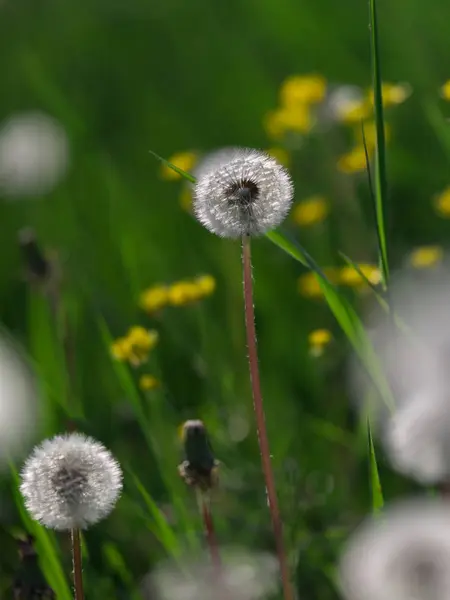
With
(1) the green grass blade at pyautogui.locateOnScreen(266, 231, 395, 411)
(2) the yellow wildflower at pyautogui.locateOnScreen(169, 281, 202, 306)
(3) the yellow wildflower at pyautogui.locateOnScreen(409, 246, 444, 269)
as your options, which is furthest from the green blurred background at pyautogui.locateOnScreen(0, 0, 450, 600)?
(1) the green grass blade at pyautogui.locateOnScreen(266, 231, 395, 411)

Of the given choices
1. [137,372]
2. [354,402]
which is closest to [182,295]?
[137,372]

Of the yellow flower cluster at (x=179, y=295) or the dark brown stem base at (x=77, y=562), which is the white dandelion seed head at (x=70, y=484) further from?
the yellow flower cluster at (x=179, y=295)

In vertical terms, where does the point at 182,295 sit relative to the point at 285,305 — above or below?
below

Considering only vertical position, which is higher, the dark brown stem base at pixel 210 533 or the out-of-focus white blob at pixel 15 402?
the out-of-focus white blob at pixel 15 402

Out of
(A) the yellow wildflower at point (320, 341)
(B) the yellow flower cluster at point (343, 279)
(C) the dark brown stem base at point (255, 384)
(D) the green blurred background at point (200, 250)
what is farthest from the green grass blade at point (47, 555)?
(B) the yellow flower cluster at point (343, 279)

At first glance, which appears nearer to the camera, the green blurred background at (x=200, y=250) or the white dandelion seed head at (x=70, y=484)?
the white dandelion seed head at (x=70, y=484)

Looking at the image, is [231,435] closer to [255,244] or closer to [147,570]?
[147,570]
